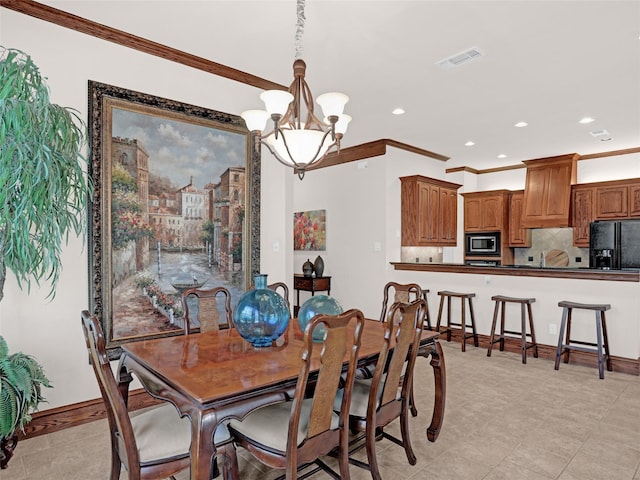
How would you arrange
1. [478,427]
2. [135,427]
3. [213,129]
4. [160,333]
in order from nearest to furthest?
[135,427] < [478,427] < [160,333] < [213,129]

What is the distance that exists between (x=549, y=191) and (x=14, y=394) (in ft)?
24.5

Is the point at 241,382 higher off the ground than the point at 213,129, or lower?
lower

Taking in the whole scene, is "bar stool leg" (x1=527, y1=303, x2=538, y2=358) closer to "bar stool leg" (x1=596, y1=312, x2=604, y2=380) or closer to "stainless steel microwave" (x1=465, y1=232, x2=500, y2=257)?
"bar stool leg" (x1=596, y1=312, x2=604, y2=380)

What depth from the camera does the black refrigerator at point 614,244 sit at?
6062 mm

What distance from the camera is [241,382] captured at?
1.62 metres

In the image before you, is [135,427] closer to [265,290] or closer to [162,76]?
[265,290]

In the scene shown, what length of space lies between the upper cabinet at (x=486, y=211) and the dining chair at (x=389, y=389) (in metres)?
6.18

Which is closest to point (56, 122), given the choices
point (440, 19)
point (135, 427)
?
point (135, 427)

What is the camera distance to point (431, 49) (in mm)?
3270

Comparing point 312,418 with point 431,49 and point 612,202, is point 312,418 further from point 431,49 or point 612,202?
point 612,202

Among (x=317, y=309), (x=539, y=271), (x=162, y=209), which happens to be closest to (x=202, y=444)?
(x=317, y=309)

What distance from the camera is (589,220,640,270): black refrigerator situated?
606cm

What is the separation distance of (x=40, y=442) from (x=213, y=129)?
2.66 meters

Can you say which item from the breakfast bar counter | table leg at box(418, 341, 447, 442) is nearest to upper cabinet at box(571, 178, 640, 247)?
the breakfast bar counter
